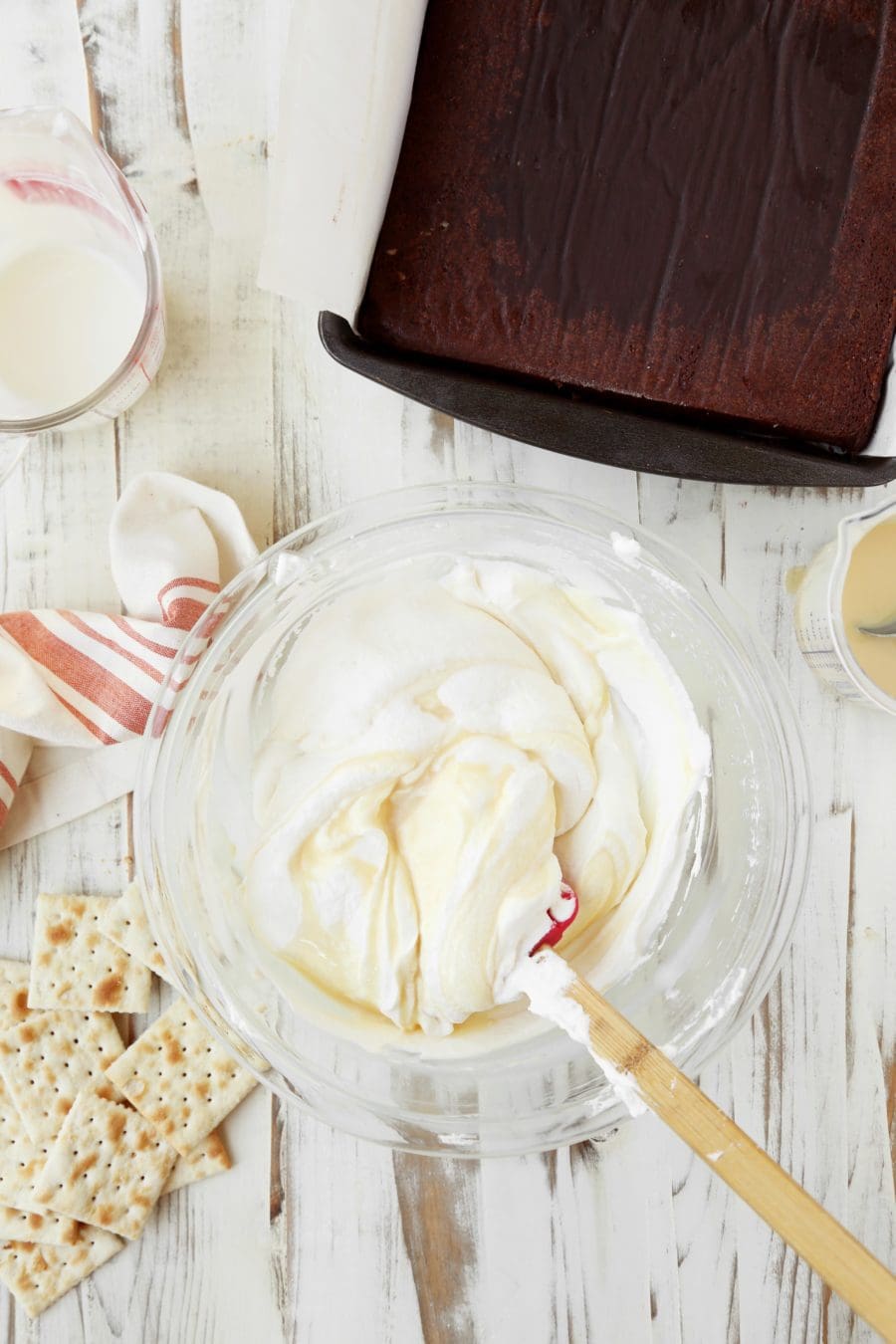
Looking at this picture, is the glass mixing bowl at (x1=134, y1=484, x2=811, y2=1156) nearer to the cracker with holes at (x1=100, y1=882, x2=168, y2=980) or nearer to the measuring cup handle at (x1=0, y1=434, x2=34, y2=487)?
the cracker with holes at (x1=100, y1=882, x2=168, y2=980)

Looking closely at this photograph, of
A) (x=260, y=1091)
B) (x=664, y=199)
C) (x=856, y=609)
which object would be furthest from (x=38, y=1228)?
(x=664, y=199)

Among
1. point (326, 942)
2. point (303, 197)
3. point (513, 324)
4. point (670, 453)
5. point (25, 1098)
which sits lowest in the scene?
point (25, 1098)

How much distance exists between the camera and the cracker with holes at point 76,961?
1.28 metres

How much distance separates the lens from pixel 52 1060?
131 cm

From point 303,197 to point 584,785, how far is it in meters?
0.70

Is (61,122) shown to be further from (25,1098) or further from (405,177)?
(25,1098)

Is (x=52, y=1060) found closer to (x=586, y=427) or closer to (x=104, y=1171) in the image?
(x=104, y=1171)

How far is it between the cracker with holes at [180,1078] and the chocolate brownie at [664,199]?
886 millimetres

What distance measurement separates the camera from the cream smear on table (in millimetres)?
1081

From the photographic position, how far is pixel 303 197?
1104 millimetres

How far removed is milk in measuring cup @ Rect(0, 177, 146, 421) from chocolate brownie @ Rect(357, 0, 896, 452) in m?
0.34

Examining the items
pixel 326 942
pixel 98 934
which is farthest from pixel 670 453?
pixel 98 934

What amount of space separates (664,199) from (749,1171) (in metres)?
0.99

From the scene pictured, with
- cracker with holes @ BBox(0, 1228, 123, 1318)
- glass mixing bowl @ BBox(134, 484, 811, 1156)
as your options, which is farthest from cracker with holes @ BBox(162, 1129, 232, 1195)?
glass mixing bowl @ BBox(134, 484, 811, 1156)
